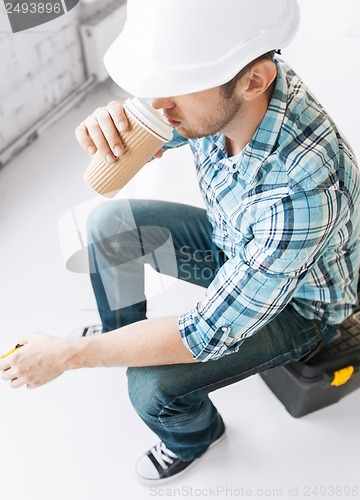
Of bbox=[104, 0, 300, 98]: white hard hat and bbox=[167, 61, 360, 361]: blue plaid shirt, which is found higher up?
bbox=[104, 0, 300, 98]: white hard hat

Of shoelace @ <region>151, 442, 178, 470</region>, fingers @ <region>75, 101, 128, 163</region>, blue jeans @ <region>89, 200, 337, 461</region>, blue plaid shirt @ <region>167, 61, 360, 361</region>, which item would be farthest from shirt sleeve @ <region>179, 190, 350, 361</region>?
shoelace @ <region>151, 442, 178, 470</region>

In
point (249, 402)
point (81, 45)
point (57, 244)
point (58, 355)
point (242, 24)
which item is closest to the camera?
point (242, 24)

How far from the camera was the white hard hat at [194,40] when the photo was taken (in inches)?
27.4

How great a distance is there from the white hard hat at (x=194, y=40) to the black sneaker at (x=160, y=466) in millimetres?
882

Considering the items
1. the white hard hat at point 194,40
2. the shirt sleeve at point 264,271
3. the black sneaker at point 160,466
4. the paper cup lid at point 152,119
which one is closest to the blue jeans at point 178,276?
the black sneaker at point 160,466

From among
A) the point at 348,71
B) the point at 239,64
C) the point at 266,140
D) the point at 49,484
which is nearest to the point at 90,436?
the point at 49,484

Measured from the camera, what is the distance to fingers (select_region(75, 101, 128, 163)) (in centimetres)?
92

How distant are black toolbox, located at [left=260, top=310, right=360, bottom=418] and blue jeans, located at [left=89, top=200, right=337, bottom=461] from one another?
4 centimetres

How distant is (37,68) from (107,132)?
1.35 metres

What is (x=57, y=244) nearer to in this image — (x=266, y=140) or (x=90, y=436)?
(x=90, y=436)

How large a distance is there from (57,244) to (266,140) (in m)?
1.09

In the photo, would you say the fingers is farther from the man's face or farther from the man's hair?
the man's hair

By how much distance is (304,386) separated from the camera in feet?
3.86

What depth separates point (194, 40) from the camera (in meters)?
0.71
